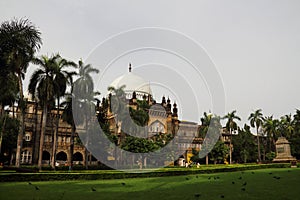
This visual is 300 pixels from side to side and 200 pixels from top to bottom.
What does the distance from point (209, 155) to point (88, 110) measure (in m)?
25.7

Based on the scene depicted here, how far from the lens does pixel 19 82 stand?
27.1m

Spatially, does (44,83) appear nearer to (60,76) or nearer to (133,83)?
(60,76)

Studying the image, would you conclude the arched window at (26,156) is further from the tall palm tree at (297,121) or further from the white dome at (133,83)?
the tall palm tree at (297,121)

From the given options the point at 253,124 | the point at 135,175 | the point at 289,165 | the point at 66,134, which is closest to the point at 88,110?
the point at 135,175

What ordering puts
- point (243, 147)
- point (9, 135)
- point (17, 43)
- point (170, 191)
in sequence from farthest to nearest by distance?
point (243, 147) → point (9, 135) → point (17, 43) → point (170, 191)

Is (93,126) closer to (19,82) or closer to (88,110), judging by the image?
(88,110)

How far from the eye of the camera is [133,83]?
6344 centimetres

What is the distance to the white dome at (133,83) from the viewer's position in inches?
2461

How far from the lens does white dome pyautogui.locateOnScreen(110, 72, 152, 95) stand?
62.5m

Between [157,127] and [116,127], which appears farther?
[157,127]

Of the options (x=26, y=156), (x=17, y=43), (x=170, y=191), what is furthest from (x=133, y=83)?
(x=170, y=191)

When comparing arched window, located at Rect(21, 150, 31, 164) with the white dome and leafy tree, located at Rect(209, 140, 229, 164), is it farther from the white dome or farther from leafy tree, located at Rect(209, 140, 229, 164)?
leafy tree, located at Rect(209, 140, 229, 164)

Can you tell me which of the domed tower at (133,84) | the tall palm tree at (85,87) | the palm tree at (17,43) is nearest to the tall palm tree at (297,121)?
the domed tower at (133,84)

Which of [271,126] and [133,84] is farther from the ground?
[133,84]
